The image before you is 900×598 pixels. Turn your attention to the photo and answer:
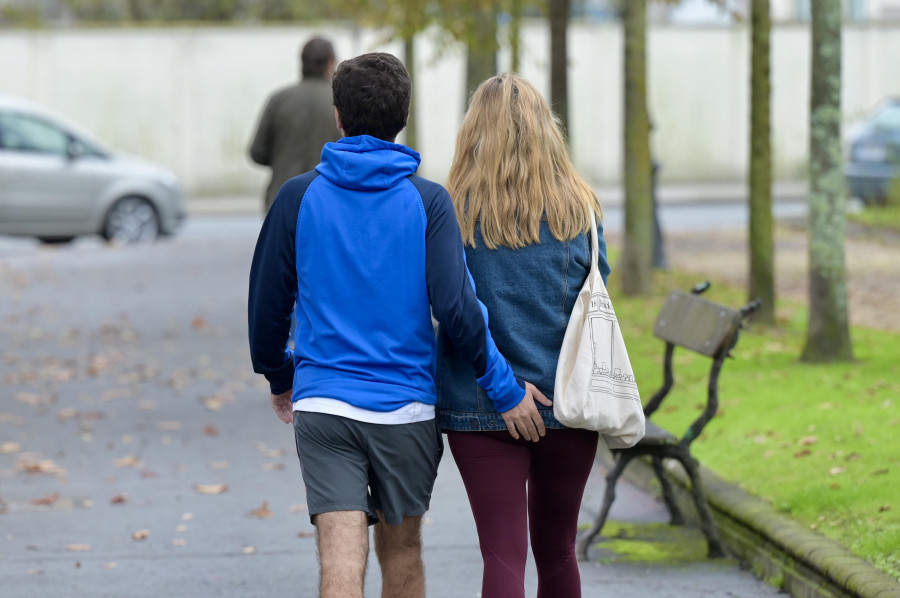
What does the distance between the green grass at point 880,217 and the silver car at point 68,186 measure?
9719 millimetres

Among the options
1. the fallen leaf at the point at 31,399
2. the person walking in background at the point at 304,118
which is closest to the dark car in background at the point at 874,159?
the person walking in background at the point at 304,118

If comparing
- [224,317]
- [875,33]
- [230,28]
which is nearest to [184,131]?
[230,28]

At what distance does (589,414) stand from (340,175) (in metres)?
0.89

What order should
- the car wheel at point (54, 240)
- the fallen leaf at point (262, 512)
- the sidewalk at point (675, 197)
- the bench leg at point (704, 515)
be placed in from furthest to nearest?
the sidewalk at point (675, 197) < the car wheel at point (54, 240) < the fallen leaf at point (262, 512) < the bench leg at point (704, 515)

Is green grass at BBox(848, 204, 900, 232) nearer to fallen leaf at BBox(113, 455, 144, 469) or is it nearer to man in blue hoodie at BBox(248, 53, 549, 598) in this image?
fallen leaf at BBox(113, 455, 144, 469)

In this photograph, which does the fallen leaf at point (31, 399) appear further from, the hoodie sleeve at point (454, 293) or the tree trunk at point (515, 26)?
the tree trunk at point (515, 26)

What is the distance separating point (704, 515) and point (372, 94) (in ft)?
9.18

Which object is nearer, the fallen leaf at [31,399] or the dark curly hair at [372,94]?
the dark curly hair at [372,94]

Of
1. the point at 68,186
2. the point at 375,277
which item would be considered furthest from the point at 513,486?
the point at 68,186

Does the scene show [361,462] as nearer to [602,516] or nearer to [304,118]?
[602,516]

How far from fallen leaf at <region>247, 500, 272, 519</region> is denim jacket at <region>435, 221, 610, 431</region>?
9.34 feet

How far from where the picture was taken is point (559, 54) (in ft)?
40.9

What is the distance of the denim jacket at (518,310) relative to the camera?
11.7 ft

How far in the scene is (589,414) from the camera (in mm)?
3504
